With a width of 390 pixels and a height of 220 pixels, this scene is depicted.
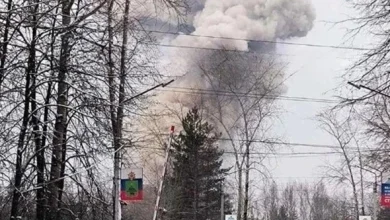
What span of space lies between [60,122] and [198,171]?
111 feet

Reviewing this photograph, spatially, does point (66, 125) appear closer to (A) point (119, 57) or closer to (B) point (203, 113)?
(A) point (119, 57)

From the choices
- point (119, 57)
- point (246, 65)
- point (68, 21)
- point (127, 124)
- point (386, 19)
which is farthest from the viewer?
point (246, 65)

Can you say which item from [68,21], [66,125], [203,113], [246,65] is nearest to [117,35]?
[68,21]

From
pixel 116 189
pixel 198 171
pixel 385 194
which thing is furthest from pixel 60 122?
pixel 198 171

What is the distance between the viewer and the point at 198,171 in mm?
45688

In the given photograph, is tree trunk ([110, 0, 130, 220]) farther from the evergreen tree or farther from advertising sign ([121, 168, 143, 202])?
the evergreen tree

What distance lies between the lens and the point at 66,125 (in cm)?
1245

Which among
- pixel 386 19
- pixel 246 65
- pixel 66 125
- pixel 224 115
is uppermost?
pixel 246 65

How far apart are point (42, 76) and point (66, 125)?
1.77 metres

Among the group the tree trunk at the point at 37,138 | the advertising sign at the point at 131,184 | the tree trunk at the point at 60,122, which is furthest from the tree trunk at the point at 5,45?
the advertising sign at the point at 131,184

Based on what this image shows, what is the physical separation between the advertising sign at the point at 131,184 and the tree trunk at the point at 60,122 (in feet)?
8.98

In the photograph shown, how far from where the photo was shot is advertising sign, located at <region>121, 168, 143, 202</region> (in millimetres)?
15609

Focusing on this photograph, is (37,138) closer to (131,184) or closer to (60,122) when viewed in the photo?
(60,122)

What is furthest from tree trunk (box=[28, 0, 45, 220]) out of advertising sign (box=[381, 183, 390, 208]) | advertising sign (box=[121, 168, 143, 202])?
advertising sign (box=[381, 183, 390, 208])
